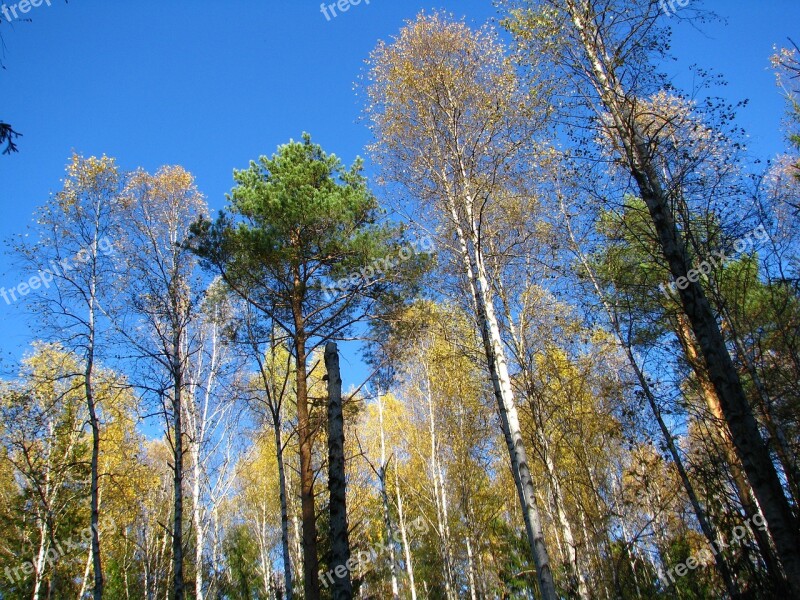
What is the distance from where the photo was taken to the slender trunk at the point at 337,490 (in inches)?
160

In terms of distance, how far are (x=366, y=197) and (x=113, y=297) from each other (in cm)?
643

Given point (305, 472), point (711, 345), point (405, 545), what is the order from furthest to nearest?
point (405, 545) < point (305, 472) < point (711, 345)

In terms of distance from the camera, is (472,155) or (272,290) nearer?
(472,155)

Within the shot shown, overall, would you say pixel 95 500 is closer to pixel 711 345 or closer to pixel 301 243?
pixel 301 243

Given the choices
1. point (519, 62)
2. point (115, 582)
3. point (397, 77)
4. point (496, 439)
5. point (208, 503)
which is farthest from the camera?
point (115, 582)

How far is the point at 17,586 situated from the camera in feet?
48.8

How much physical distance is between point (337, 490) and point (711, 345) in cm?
395

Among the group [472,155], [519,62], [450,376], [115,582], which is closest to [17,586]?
[115,582]

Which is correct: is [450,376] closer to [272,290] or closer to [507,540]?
[272,290]

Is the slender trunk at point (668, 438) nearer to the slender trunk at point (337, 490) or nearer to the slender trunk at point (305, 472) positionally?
the slender trunk at point (337, 490)

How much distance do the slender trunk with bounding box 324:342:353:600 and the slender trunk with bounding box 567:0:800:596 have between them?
361 centimetres

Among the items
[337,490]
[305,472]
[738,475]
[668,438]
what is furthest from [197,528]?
[738,475]

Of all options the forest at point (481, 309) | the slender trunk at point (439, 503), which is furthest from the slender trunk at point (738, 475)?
the slender trunk at point (439, 503)

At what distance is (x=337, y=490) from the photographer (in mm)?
4438
